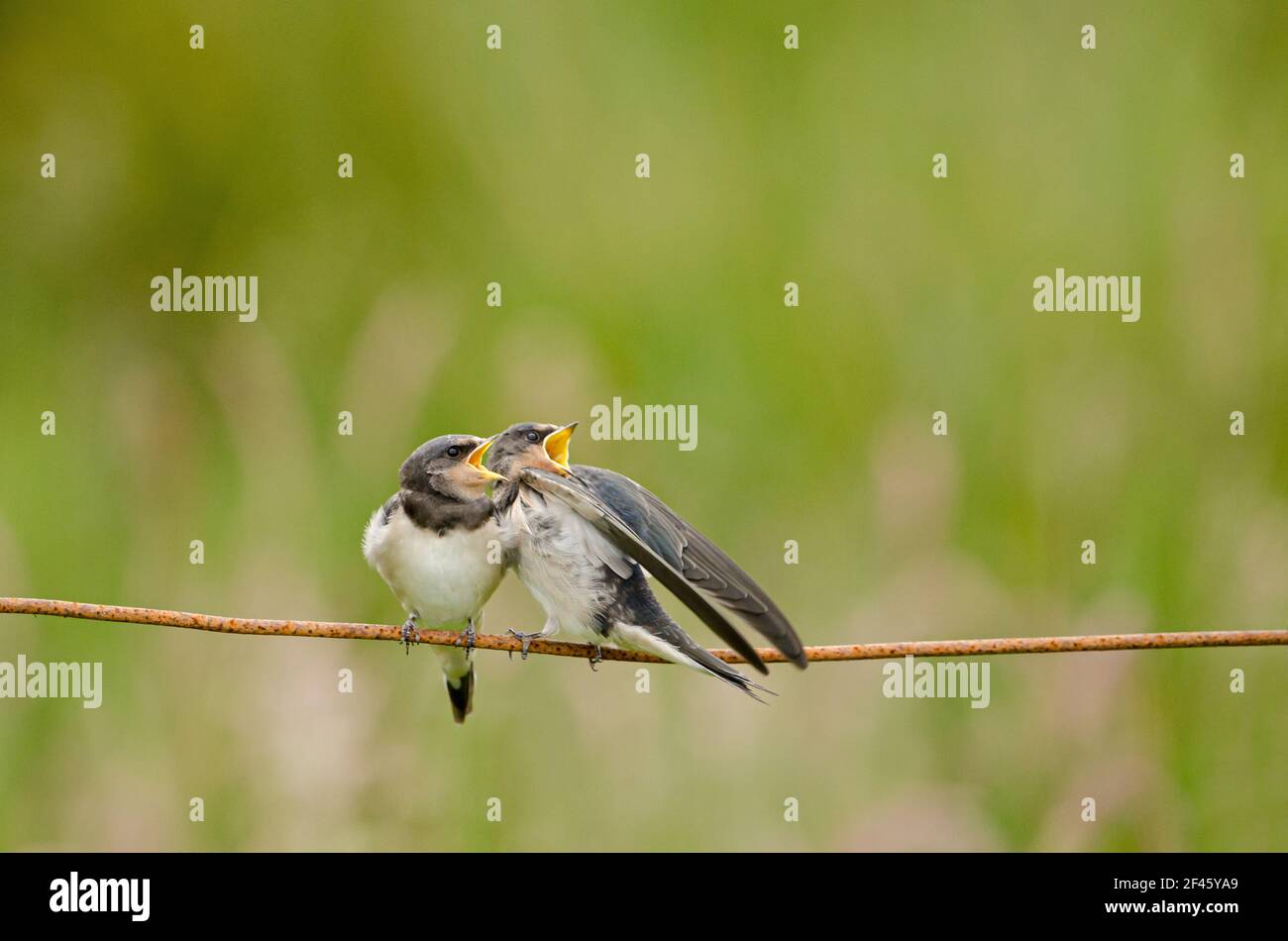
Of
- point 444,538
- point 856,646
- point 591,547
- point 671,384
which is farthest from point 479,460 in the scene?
point 671,384

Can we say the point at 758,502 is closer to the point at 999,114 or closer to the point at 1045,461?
the point at 1045,461

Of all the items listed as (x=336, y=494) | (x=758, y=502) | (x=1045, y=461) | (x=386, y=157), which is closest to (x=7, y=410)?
(x=336, y=494)

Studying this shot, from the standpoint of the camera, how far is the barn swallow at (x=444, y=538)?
324cm

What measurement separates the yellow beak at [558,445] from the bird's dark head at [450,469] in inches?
6.6

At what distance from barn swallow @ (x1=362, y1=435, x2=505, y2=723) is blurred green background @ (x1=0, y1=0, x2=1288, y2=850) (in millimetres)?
987

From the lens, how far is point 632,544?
2768 millimetres

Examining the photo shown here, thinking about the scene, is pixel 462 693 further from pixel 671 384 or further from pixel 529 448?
pixel 671 384

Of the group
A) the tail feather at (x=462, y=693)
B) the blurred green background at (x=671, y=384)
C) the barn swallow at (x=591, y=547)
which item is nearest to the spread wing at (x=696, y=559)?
the barn swallow at (x=591, y=547)

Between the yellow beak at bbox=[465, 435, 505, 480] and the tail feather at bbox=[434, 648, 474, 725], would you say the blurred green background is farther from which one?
the yellow beak at bbox=[465, 435, 505, 480]

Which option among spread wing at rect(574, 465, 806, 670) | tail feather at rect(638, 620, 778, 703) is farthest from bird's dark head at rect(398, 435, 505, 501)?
tail feather at rect(638, 620, 778, 703)

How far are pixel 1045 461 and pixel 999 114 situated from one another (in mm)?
1696

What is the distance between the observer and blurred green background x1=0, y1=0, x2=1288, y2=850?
4227mm

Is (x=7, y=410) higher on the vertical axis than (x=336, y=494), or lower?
higher

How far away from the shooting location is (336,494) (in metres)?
4.50
